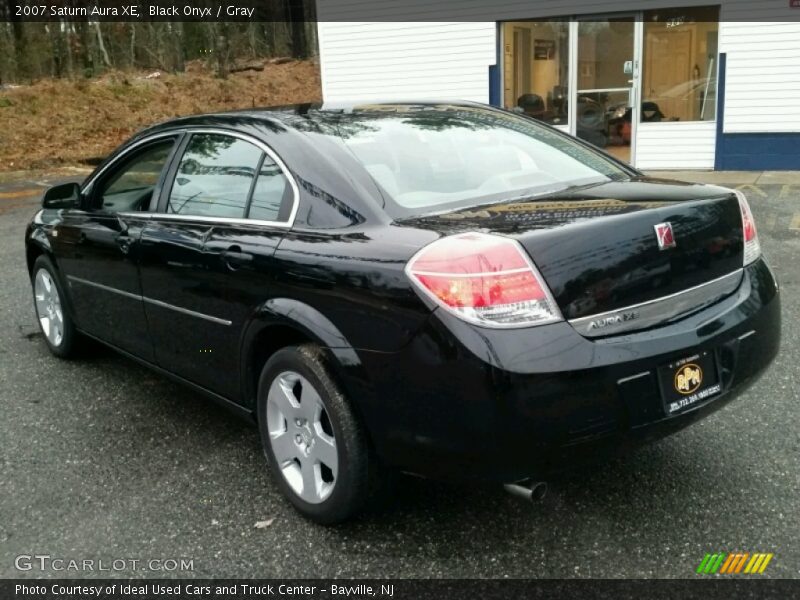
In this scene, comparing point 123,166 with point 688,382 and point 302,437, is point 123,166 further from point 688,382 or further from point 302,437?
point 688,382

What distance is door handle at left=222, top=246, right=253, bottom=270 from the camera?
10.1ft

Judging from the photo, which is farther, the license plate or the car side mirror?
the car side mirror

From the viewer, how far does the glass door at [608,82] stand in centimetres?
1228

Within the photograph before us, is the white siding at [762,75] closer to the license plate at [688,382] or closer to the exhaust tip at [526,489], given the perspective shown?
the license plate at [688,382]

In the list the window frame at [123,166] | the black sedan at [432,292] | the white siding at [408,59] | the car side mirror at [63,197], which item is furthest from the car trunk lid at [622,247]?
the white siding at [408,59]

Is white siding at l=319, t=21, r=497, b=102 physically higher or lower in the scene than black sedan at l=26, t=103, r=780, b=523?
higher

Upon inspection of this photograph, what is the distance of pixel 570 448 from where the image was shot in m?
2.41

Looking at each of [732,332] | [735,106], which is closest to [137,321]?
[732,332]

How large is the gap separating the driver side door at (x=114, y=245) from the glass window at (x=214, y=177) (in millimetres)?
186

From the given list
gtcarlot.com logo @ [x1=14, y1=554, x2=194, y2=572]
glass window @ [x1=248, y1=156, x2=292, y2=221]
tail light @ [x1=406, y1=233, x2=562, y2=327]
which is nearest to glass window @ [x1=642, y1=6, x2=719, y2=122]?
glass window @ [x1=248, y1=156, x2=292, y2=221]

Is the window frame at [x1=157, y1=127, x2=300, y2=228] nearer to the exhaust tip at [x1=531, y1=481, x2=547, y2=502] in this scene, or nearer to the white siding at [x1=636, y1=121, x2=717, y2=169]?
the exhaust tip at [x1=531, y1=481, x2=547, y2=502]

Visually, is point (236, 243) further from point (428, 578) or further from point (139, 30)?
point (139, 30)

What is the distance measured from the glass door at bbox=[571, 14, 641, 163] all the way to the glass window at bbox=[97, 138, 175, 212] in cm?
973

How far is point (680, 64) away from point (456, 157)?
10.2 m
